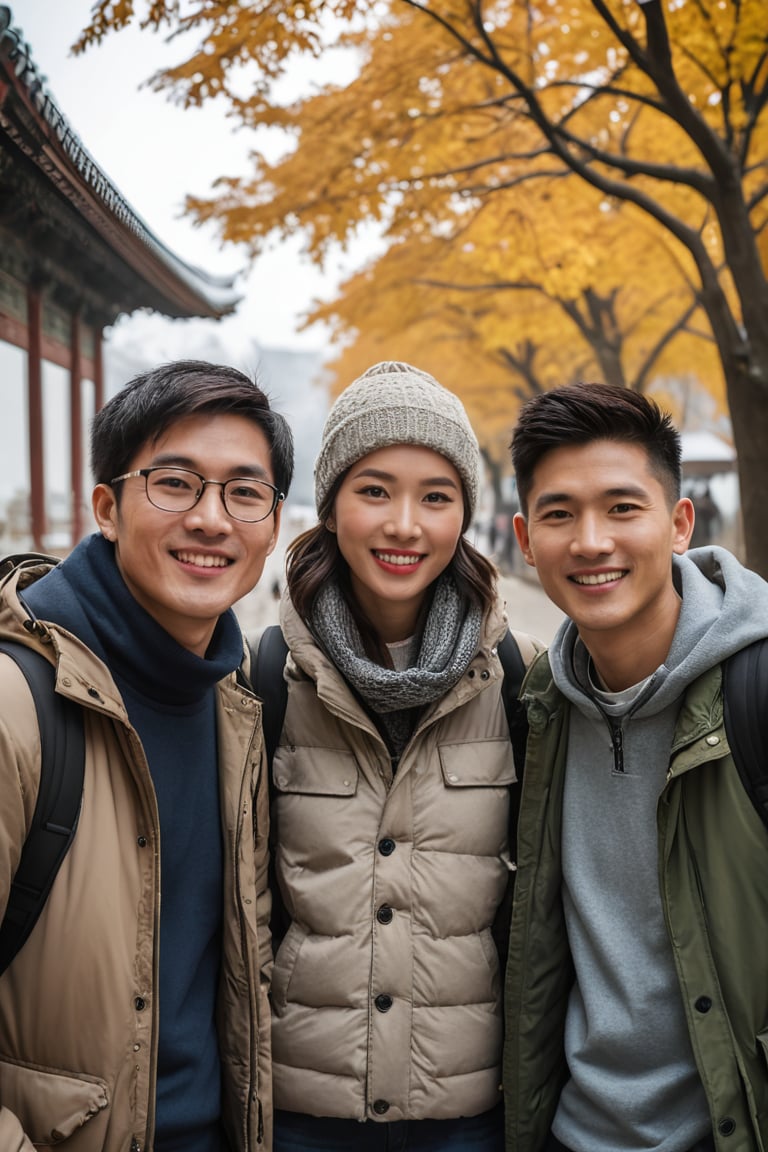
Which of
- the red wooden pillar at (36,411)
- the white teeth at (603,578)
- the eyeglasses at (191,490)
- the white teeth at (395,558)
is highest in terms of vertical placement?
the red wooden pillar at (36,411)

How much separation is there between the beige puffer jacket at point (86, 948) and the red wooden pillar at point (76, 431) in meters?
2.24

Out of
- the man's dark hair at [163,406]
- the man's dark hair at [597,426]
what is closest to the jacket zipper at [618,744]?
the man's dark hair at [597,426]

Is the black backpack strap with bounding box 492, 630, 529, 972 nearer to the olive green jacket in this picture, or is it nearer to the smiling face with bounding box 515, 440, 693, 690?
the olive green jacket

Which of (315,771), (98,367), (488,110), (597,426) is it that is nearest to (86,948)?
(315,771)

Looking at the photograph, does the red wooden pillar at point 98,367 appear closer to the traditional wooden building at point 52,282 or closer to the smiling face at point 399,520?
the traditional wooden building at point 52,282

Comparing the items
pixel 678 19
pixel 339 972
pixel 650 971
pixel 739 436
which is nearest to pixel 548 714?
pixel 650 971

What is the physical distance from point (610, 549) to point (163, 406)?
1.18m

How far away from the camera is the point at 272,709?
8.21ft

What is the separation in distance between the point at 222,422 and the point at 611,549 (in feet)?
3.40

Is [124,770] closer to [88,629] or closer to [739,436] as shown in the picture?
[88,629]

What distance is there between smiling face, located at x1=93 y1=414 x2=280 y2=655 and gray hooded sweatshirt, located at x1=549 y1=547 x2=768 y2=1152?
0.94 metres

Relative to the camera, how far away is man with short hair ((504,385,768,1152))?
6.58ft

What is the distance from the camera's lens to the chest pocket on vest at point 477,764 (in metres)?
2.39

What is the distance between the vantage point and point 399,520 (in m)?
2.48
